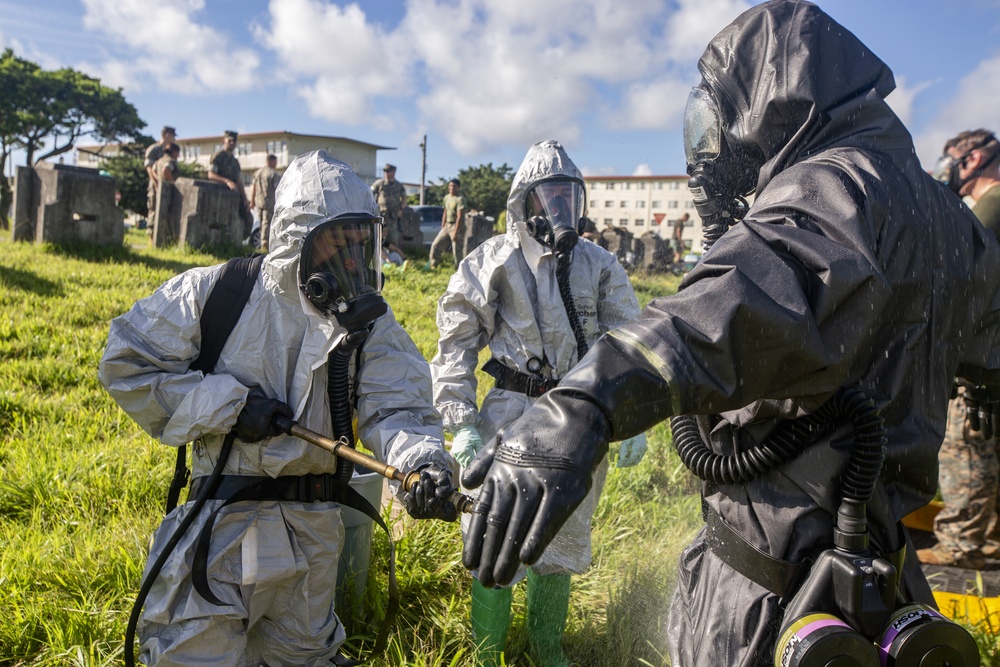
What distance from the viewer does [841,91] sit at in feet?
4.93

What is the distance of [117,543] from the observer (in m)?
3.25

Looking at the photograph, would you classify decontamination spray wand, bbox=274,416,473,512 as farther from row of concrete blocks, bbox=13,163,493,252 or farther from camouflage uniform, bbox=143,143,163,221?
camouflage uniform, bbox=143,143,163,221

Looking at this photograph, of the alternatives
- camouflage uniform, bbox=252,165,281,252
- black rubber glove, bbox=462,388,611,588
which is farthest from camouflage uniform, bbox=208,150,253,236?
black rubber glove, bbox=462,388,611,588

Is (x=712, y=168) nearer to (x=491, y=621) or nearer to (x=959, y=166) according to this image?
(x=491, y=621)

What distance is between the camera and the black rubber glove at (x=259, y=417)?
7.50 feet

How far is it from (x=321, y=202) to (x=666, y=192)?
44853 millimetres

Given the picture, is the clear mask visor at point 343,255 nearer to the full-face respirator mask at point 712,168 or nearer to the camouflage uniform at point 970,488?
the full-face respirator mask at point 712,168

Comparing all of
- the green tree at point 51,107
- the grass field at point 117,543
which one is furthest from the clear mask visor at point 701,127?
the green tree at point 51,107

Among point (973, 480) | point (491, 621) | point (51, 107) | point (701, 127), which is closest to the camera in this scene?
point (701, 127)

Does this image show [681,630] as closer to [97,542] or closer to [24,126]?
[97,542]

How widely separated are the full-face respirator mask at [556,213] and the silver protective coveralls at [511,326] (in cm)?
5

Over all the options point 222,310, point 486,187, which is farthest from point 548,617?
point 486,187

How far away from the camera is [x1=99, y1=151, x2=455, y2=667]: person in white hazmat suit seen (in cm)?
232

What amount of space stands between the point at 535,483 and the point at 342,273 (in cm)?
155
